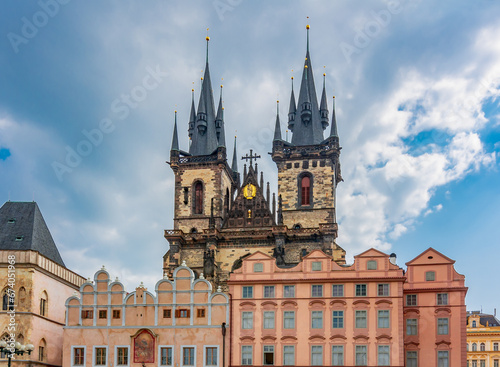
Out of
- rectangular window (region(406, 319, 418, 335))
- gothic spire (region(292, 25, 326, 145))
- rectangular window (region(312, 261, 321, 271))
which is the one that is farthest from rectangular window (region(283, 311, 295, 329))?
gothic spire (region(292, 25, 326, 145))

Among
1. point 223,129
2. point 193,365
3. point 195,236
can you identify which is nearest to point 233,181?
point 223,129

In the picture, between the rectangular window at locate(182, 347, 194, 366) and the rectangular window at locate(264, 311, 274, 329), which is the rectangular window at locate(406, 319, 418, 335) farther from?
the rectangular window at locate(182, 347, 194, 366)

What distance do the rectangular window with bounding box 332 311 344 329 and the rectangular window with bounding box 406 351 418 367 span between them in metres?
5.15

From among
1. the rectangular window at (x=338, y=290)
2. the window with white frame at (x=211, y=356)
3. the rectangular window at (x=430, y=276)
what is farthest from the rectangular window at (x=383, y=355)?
the window with white frame at (x=211, y=356)

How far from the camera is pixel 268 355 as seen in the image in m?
50.6

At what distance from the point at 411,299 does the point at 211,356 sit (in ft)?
48.9

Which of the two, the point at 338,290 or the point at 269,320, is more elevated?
the point at 338,290

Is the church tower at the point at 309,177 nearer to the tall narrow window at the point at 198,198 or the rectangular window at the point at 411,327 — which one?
the tall narrow window at the point at 198,198

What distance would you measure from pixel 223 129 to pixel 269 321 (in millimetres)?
41745

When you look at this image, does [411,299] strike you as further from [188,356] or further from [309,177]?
[309,177]

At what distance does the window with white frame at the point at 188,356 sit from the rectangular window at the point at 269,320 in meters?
5.46

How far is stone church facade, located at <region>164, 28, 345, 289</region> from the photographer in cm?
7650

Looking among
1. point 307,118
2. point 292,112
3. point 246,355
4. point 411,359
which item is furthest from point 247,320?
point 292,112

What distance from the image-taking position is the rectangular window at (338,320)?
50287 millimetres
